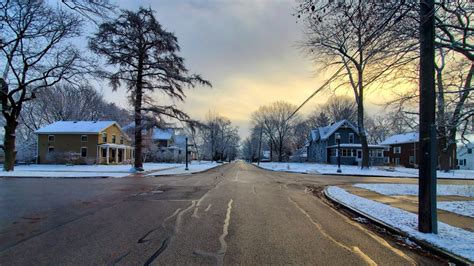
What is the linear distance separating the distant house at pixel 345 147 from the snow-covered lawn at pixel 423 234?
150 feet

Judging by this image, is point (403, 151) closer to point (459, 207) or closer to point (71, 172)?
point (71, 172)

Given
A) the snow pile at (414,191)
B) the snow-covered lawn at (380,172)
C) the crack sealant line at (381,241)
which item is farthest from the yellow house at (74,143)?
the crack sealant line at (381,241)

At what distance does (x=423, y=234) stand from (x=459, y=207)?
17.1ft

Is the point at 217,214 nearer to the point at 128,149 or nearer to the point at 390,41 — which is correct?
the point at 390,41

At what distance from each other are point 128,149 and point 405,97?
55.5 m

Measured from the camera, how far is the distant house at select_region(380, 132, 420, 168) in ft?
195

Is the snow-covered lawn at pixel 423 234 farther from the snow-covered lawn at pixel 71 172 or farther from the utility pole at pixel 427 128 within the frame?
the snow-covered lawn at pixel 71 172

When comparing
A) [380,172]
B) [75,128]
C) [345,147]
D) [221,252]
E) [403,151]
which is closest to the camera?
[221,252]

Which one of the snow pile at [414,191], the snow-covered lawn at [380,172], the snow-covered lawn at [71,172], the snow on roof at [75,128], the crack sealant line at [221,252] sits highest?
the snow on roof at [75,128]

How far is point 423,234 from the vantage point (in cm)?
687

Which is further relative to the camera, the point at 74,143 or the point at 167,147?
the point at 167,147

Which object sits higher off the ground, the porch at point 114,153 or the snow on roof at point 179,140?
the snow on roof at point 179,140

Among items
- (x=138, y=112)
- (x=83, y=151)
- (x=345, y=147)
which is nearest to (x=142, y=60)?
(x=138, y=112)

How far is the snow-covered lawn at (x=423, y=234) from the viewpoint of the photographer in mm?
5946
